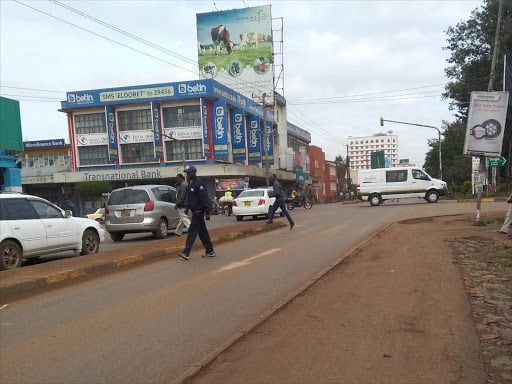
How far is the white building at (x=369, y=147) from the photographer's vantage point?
170m

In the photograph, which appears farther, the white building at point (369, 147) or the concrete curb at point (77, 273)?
the white building at point (369, 147)

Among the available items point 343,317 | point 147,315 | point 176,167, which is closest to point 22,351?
point 147,315

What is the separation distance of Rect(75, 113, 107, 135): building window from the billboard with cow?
44.7 ft

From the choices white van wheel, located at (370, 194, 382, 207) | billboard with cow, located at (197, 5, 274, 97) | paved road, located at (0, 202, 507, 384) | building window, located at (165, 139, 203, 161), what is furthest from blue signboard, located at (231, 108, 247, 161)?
paved road, located at (0, 202, 507, 384)

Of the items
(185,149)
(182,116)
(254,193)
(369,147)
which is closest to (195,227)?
(254,193)

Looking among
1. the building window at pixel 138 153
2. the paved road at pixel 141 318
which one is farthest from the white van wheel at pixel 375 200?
the building window at pixel 138 153

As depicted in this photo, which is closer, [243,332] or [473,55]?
[243,332]

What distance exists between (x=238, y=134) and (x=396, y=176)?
21.5 metres

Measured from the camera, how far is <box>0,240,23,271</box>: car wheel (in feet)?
27.2

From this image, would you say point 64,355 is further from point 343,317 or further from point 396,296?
point 396,296

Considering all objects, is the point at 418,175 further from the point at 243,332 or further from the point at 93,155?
the point at 93,155

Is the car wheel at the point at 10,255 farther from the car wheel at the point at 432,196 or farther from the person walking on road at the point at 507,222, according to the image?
the car wheel at the point at 432,196

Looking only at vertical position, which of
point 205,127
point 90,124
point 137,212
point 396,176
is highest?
point 90,124

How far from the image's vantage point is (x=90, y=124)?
46031 mm
